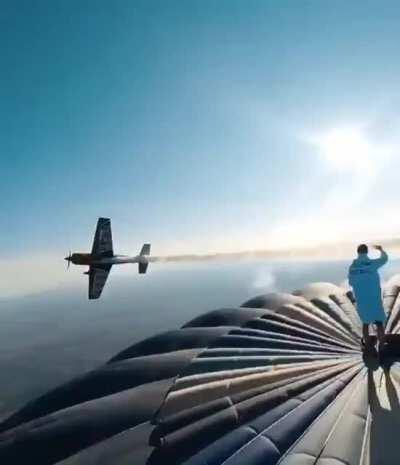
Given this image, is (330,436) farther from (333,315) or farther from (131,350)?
(131,350)

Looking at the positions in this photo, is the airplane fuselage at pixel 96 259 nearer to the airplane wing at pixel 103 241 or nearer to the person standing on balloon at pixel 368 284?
the airplane wing at pixel 103 241

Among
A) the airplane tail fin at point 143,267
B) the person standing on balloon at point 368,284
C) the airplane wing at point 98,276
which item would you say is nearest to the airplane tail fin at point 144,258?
the airplane tail fin at point 143,267

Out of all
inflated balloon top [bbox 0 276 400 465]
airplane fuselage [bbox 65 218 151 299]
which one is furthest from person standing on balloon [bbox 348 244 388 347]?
airplane fuselage [bbox 65 218 151 299]

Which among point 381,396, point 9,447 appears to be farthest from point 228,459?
point 9,447

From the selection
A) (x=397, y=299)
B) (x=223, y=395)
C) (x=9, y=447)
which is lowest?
(x=9, y=447)

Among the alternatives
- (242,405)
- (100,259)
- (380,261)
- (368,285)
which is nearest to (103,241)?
(100,259)

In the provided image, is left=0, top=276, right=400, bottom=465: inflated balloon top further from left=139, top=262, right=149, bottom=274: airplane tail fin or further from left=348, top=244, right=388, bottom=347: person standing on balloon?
left=139, top=262, right=149, bottom=274: airplane tail fin

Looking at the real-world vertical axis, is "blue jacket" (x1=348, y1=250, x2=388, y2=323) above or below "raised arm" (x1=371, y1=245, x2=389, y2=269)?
below

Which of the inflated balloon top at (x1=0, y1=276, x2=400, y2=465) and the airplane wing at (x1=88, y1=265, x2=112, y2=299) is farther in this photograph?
the airplane wing at (x1=88, y1=265, x2=112, y2=299)
